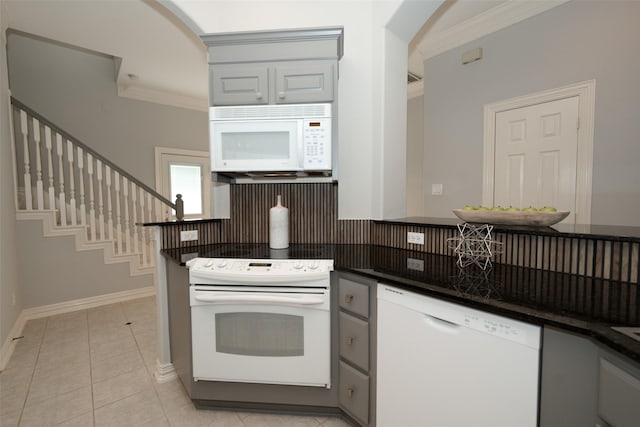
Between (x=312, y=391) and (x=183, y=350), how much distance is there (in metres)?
0.82

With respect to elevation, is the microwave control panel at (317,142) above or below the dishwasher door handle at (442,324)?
above

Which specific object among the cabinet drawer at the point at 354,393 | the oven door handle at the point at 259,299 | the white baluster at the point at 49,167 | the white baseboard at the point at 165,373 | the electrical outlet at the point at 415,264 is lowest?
the white baseboard at the point at 165,373

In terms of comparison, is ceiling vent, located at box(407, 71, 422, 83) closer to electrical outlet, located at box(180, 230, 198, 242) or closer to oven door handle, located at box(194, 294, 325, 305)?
electrical outlet, located at box(180, 230, 198, 242)

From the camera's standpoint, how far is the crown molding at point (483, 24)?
2.71m

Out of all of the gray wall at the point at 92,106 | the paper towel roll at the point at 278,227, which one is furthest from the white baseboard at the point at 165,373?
the gray wall at the point at 92,106

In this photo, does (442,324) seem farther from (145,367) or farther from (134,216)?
(134,216)

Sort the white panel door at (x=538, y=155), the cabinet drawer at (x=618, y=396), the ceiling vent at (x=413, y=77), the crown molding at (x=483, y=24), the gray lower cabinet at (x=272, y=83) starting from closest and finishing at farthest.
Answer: the cabinet drawer at (x=618, y=396)
the gray lower cabinet at (x=272, y=83)
the white panel door at (x=538, y=155)
the crown molding at (x=483, y=24)
the ceiling vent at (x=413, y=77)

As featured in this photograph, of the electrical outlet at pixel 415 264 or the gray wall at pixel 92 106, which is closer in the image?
the electrical outlet at pixel 415 264

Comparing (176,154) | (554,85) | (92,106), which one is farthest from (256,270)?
(92,106)

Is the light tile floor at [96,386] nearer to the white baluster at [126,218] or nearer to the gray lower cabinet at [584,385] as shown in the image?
the white baluster at [126,218]

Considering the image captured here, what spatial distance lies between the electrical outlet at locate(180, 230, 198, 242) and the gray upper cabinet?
88 centimetres

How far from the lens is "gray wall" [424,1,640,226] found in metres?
2.28

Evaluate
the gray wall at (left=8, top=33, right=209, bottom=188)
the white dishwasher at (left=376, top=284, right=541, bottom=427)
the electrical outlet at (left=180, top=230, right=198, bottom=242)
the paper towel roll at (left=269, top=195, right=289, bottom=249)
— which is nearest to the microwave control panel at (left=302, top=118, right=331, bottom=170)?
the paper towel roll at (left=269, top=195, right=289, bottom=249)

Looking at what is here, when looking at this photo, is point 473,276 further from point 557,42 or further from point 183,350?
point 557,42
